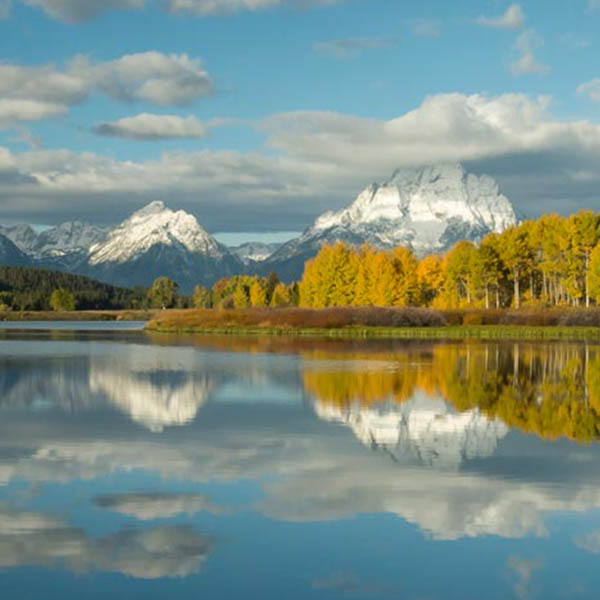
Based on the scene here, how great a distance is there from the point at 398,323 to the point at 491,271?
1054 inches

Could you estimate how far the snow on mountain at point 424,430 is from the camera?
2194 centimetres

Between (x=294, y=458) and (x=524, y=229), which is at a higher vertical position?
(x=524, y=229)

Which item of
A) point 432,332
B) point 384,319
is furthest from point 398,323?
point 432,332

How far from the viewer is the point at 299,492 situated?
1773 cm

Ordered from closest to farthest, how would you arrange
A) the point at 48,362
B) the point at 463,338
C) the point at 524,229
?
the point at 48,362, the point at 463,338, the point at 524,229

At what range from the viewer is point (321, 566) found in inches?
517

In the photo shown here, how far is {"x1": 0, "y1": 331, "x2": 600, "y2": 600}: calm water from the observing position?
41.6ft

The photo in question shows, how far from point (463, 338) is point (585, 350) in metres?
22.6

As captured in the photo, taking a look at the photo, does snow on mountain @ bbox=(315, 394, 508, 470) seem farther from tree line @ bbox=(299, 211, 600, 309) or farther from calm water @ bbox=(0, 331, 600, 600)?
tree line @ bbox=(299, 211, 600, 309)

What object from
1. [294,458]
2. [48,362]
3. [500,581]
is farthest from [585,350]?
[500,581]

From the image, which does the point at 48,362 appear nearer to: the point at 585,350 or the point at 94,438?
the point at 94,438

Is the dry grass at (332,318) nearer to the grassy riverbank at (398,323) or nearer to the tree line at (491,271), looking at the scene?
the grassy riverbank at (398,323)

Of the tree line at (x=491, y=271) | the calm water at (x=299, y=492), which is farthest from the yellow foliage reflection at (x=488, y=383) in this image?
the tree line at (x=491, y=271)

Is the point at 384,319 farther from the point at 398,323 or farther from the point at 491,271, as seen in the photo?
the point at 491,271
